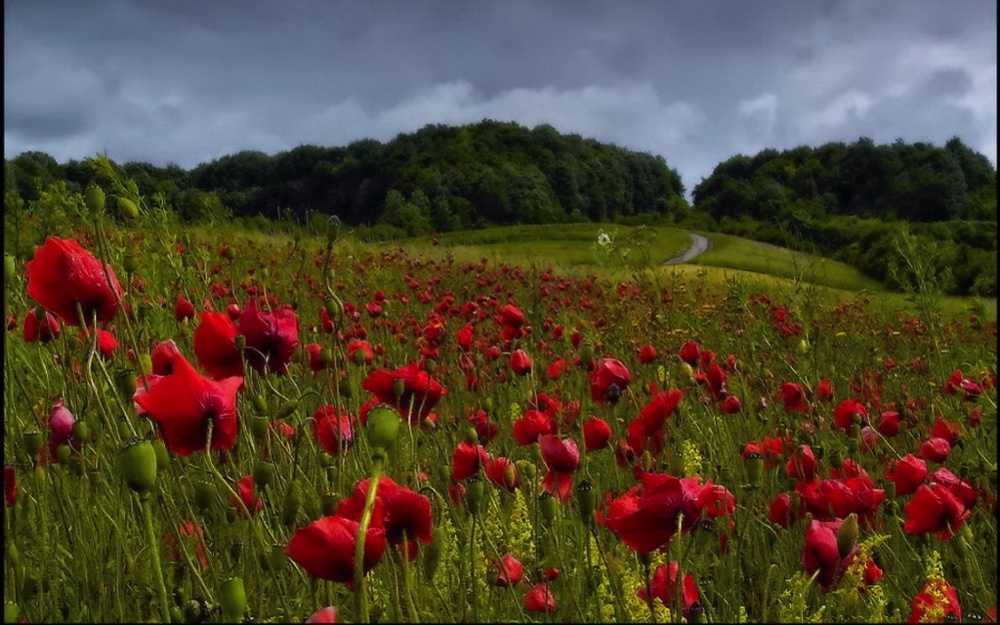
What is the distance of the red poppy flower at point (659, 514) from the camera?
0.95 metres

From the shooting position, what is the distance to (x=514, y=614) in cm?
128

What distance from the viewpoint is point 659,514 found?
951 mm

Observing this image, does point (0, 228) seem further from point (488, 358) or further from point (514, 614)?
point (488, 358)

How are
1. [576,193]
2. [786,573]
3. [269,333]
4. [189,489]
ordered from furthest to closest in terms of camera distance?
[576,193], [189,489], [786,573], [269,333]

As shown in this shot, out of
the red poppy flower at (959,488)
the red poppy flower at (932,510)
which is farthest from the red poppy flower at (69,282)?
the red poppy flower at (959,488)

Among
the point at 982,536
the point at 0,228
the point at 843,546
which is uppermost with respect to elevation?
the point at 0,228

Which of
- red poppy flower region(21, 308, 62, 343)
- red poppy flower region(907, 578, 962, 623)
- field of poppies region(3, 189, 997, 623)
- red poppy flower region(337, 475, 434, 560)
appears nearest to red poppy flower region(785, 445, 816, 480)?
field of poppies region(3, 189, 997, 623)

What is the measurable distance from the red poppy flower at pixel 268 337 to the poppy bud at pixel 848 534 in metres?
0.92

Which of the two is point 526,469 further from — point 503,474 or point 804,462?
point 804,462

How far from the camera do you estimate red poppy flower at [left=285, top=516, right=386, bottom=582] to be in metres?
0.79

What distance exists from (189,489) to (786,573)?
1.35m

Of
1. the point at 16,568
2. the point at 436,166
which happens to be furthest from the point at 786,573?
the point at 436,166

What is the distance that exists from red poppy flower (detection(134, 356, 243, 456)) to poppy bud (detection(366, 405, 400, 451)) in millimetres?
235

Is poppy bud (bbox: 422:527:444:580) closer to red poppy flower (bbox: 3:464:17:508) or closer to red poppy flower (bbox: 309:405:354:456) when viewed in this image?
red poppy flower (bbox: 309:405:354:456)
